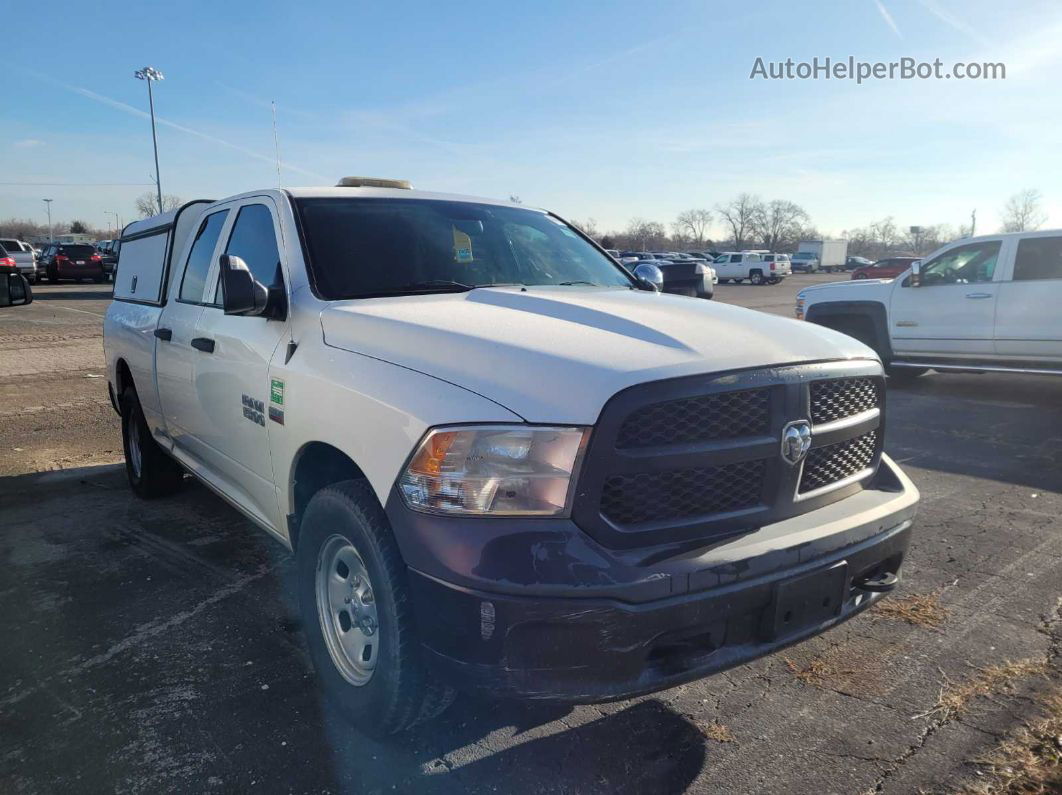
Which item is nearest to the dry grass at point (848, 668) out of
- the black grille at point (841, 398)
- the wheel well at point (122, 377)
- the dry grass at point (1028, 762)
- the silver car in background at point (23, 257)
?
the dry grass at point (1028, 762)

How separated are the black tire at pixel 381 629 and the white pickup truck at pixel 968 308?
8.28 m

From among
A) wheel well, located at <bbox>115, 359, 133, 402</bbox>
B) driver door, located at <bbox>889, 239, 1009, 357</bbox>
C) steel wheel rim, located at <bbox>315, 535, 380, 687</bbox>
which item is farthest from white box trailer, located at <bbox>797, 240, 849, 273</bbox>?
steel wheel rim, located at <bbox>315, 535, 380, 687</bbox>

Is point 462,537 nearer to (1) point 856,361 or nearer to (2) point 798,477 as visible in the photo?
(2) point 798,477

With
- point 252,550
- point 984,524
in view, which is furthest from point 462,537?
point 984,524

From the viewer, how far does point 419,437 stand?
2221 millimetres

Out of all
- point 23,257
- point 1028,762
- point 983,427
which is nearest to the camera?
point 1028,762

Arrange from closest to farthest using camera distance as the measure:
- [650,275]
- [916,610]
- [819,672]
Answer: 1. [819,672]
2. [916,610]
3. [650,275]

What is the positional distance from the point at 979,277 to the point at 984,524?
5.61m

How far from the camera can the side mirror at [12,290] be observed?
4.14 metres

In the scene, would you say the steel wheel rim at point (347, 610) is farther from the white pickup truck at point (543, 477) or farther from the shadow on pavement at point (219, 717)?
the shadow on pavement at point (219, 717)

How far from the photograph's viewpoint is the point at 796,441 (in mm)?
2371

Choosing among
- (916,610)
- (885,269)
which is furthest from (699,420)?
(885,269)

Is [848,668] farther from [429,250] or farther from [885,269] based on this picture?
[885,269]

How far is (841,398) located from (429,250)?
1.86 metres
